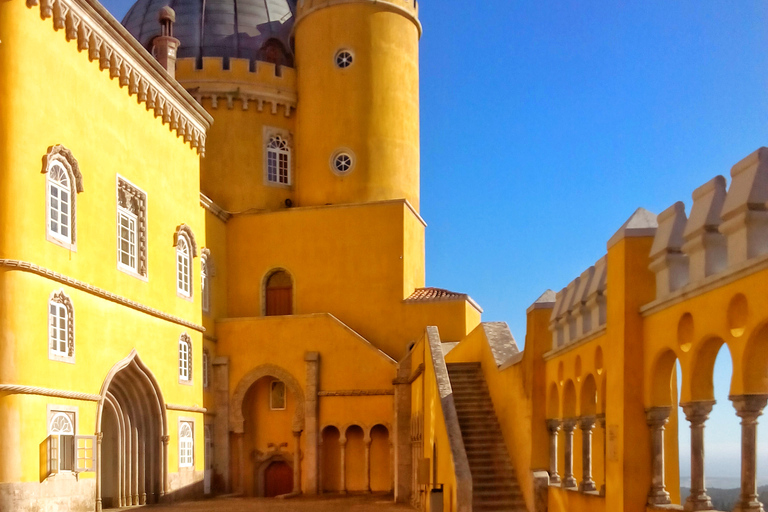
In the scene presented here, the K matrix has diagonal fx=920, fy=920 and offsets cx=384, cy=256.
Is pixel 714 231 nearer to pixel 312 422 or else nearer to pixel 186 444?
pixel 186 444

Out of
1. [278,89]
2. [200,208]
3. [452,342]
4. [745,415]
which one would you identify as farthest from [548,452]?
[278,89]

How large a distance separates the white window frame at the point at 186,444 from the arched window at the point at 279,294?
514 cm

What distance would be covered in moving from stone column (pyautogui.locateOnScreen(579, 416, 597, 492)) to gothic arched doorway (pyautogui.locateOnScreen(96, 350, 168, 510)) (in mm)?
10887

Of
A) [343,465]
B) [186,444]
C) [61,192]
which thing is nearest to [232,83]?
[186,444]

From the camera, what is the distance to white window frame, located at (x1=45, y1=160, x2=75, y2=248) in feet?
53.9

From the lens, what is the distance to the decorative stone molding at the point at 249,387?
2516 cm

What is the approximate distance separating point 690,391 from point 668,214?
1.84m

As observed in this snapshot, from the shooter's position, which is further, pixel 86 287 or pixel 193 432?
pixel 193 432

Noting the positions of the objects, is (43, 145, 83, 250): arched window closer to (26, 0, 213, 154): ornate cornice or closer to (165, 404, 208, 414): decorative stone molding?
(26, 0, 213, 154): ornate cornice

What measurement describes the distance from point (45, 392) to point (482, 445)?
24.8 ft

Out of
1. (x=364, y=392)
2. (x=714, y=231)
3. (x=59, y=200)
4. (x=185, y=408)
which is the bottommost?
(x=185, y=408)

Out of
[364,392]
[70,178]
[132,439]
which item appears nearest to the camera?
[70,178]

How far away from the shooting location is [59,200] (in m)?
17.0

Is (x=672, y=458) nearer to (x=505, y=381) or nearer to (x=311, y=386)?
(x=505, y=381)
